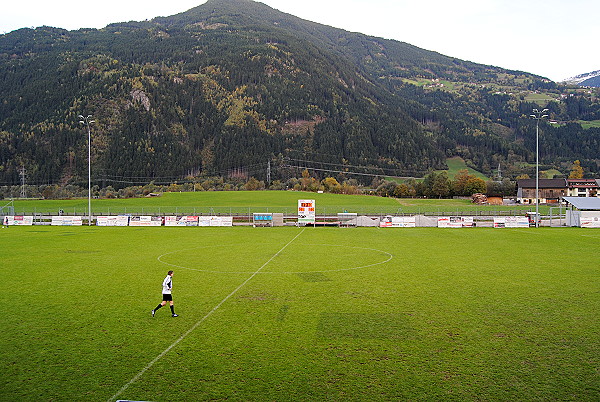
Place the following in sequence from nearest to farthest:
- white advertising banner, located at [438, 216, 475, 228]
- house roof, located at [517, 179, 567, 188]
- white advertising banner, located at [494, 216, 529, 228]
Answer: white advertising banner, located at [494, 216, 529, 228], white advertising banner, located at [438, 216, 475, 228], house roof, located at [517, 179, 567, 188]

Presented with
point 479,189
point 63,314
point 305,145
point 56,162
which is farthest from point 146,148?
point 63,314

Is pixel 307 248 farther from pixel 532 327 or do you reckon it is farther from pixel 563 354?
pixel 563 354

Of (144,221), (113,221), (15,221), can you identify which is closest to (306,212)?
(144,221)

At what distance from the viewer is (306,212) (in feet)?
194

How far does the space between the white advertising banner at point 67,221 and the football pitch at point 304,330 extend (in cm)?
4068

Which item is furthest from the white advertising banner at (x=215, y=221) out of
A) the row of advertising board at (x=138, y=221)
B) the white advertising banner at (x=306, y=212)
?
the white advertising banner at (x=306, y=212)

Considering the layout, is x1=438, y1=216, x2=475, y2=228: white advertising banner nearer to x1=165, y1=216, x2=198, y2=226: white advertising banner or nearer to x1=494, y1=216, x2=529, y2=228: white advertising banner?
x1=494, y1=216, x2=529, y2=228: white advertising banner

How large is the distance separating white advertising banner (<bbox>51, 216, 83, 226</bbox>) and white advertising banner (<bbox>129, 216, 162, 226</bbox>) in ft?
25.5

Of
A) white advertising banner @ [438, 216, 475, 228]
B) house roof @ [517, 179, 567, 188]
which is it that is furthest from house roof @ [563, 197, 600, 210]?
house roof @ [517, 179, 567, 188]

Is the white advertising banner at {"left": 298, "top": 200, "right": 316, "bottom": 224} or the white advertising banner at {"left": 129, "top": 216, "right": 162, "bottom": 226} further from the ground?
the white advertising banner at {"left": 298, "top": 200, "right": 316, "bottom": 224}

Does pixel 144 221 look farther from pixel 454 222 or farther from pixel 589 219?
pixel 589 219

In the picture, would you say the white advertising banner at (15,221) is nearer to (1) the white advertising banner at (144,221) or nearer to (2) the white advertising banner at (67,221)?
(2) the white advertising banner at (67,221)

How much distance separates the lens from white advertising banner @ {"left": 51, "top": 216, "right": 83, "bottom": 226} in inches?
2549

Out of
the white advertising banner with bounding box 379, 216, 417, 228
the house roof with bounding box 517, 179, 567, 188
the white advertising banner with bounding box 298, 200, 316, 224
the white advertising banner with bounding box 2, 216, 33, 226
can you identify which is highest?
the house roof with bounding box 517, 179, 567, 188
